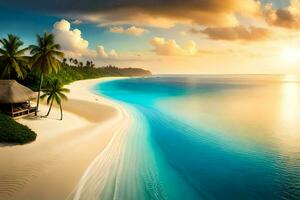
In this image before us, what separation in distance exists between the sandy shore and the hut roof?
2.79 meters

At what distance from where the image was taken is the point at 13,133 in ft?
73.2

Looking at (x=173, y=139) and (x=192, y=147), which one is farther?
(x=173, y=139)

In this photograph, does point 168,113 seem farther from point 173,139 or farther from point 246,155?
point 246,155

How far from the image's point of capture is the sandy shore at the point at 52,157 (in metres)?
15.5

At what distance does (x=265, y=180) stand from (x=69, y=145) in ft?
54.1

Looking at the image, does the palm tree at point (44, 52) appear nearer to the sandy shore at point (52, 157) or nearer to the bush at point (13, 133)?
the sandy shore at point (52, 157)

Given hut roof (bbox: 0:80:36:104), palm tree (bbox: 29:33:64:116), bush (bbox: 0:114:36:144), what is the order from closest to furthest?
bush (bbox: 0:114:36:144), hut roof (bbox: 0:80:36:104), palm tree (bbox: 29:33:64:116)

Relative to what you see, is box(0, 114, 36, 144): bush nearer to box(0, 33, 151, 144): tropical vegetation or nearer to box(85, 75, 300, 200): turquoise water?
box(0, 33, 151, 144): tropical vegetation

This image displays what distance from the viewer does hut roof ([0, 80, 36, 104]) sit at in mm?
29969

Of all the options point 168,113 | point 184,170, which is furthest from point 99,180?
point 168,113

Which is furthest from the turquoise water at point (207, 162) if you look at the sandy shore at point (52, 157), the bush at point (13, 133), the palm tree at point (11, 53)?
the palm tree at point (11, 53)

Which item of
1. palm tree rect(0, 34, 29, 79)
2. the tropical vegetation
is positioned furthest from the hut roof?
palm tree rect(0, 34, 29, 79)

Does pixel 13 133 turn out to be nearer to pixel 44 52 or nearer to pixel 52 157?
pixel 52 157

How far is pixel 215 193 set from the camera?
16922mm
